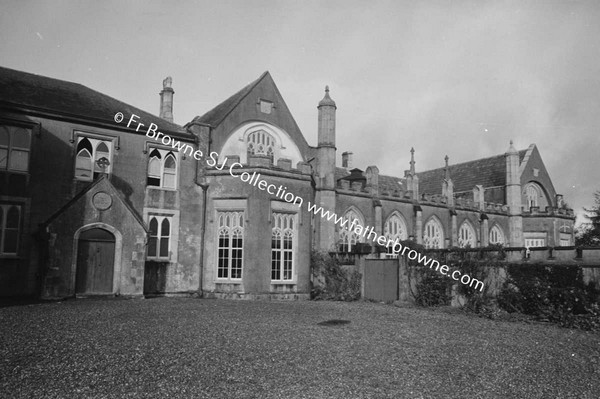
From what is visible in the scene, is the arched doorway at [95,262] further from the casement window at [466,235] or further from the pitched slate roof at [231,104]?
the casement window at [466,235]

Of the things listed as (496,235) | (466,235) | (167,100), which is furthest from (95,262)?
(496,235)

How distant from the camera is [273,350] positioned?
8.67 meters

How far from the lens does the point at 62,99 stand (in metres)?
19.4

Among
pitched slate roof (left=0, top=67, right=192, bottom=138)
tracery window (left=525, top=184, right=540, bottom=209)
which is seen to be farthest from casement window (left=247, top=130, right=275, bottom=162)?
tracery window (left=525, top=184, right=540, bottom=209)

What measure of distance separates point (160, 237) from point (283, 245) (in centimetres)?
530

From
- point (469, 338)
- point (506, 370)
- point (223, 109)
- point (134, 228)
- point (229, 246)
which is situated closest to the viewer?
point (506, 370)

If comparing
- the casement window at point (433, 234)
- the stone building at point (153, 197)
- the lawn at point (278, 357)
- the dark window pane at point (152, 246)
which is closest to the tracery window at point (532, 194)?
the casement window at point (433, 234)

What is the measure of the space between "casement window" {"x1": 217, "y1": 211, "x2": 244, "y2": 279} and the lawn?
6.52m

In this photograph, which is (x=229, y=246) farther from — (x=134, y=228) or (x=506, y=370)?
(x=506, y=370)

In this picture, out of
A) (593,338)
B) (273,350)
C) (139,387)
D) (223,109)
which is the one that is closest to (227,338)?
(273,350)

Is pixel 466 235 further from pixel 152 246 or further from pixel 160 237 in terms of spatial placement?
pixel 152 246

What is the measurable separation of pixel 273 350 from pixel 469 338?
483 cm

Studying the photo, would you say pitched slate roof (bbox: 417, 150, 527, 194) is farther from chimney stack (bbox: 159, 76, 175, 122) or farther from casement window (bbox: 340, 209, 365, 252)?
chimney stack (bbox: 159, 76, 175, 122)

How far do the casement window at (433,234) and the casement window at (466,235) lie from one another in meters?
2.25
